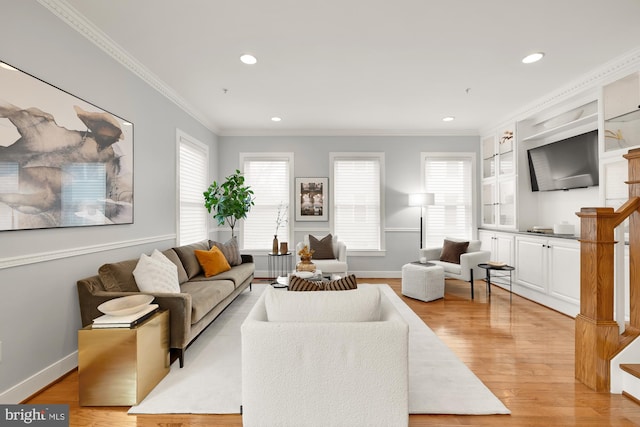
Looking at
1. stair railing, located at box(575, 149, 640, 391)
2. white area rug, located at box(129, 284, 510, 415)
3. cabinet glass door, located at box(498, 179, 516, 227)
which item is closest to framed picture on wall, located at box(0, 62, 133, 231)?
white area rug, located at box(129, 284, 510, 415)

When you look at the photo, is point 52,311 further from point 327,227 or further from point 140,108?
A: point 327,227

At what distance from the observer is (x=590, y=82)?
350 centimetres

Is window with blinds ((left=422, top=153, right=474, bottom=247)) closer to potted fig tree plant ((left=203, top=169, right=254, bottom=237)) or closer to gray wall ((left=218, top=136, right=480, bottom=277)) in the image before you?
gray wall ((left=218, top=136, right=480, bottom=277))

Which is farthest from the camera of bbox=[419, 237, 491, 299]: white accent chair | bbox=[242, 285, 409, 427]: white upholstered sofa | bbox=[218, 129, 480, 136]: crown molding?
bbox=[218, 129, 480, 136]: crown molding

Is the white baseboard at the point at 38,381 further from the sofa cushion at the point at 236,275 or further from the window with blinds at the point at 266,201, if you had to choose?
the window with blinds at the point at 266,201

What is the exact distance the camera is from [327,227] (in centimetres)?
585

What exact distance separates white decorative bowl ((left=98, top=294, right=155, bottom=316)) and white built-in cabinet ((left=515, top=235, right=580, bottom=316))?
14.9 ft

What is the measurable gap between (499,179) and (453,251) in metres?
1.58

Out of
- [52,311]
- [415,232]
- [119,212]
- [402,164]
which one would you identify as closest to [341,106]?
[402,164]

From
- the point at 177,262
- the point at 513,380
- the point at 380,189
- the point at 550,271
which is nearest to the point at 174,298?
the point at 177,262

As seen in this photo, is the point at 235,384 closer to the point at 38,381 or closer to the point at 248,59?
the point at 38,381

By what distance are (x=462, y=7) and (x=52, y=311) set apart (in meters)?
3.88

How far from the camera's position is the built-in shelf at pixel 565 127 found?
3.69 m

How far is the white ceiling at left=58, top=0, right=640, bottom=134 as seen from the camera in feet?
7.73
